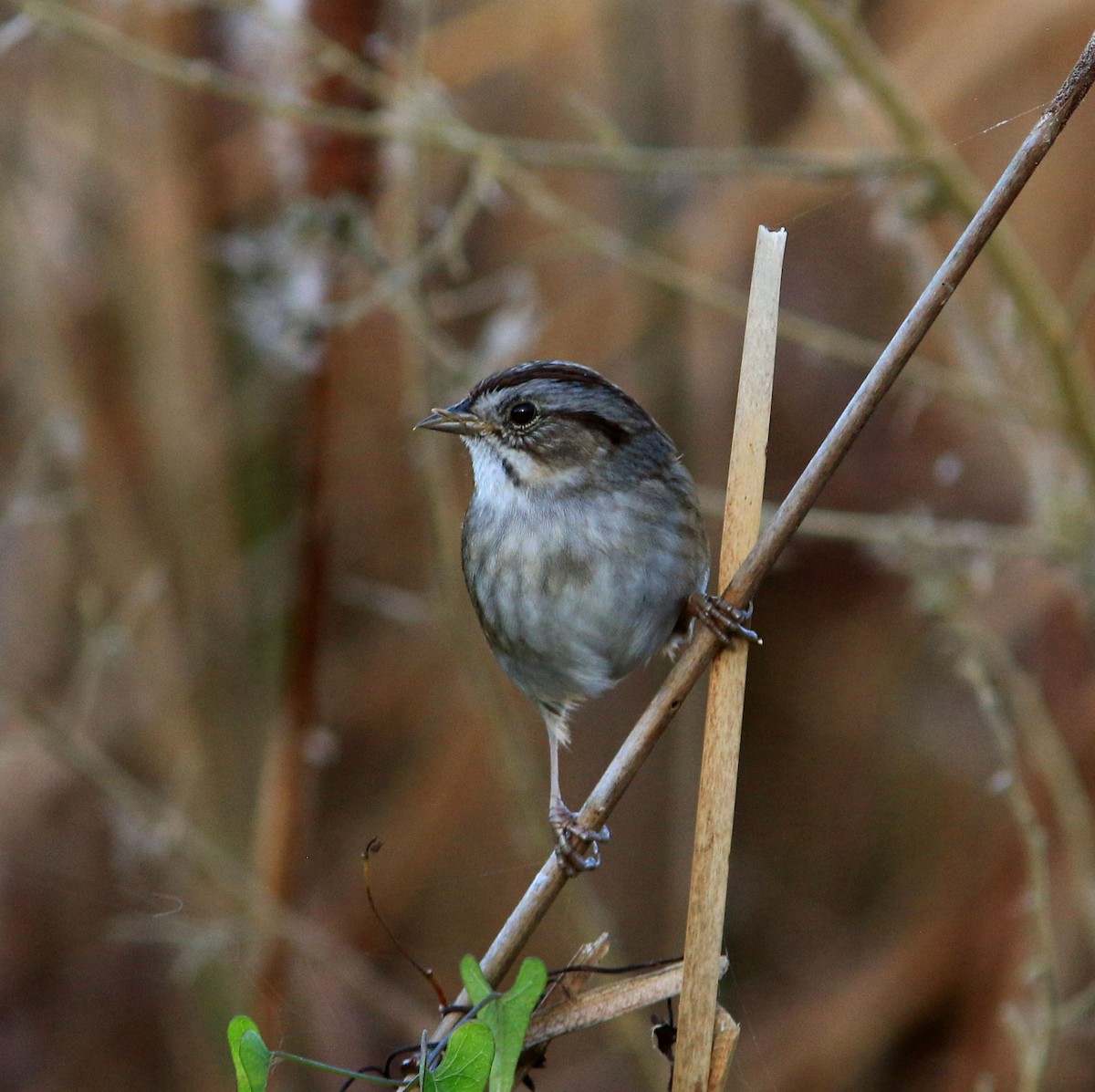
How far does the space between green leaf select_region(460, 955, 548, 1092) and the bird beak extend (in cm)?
114

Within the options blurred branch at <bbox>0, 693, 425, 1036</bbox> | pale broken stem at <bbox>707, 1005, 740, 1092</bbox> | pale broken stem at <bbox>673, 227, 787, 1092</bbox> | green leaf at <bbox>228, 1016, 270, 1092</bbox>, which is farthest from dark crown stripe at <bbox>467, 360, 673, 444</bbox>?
blurred branch at <bbox>0, 693, 425, 1036</bbox>

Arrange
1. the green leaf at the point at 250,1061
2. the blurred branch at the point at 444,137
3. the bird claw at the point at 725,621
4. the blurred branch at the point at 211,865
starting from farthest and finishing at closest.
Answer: the blurred branch at the point at 211,865 → the blurred branch at the point at 444,137 → the bird claw at the point at 725,621 → the green leaf at the point at 250,1061

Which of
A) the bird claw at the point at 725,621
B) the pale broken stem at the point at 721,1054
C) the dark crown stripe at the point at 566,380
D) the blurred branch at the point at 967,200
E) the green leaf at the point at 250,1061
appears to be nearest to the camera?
the green leaf at the point at 250,1061

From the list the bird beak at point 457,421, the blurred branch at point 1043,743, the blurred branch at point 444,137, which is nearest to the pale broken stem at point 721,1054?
the bird beak at point 457,421

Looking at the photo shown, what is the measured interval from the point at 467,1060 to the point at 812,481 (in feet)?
2.31

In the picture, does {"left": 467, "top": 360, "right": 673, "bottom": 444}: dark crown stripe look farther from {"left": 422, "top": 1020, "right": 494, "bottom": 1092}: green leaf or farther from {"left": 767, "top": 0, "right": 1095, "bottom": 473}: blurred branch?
{"left": 422, "top": 1020, "right": 494, "bottom": 1092}: green leaf

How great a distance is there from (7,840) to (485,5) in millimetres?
3264

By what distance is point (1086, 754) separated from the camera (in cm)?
368

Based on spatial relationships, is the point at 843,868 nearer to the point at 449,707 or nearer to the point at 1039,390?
the point at 449,707

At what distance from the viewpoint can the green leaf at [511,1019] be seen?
1.18 m

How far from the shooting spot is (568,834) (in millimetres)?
1916

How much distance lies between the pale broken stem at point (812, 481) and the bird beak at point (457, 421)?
78 centimetres

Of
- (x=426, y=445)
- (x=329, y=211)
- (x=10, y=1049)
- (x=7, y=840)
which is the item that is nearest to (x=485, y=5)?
(x=329, y=211)

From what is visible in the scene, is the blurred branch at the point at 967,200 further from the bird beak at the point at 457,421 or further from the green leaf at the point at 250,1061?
the green leaf at the point at 250,1061
